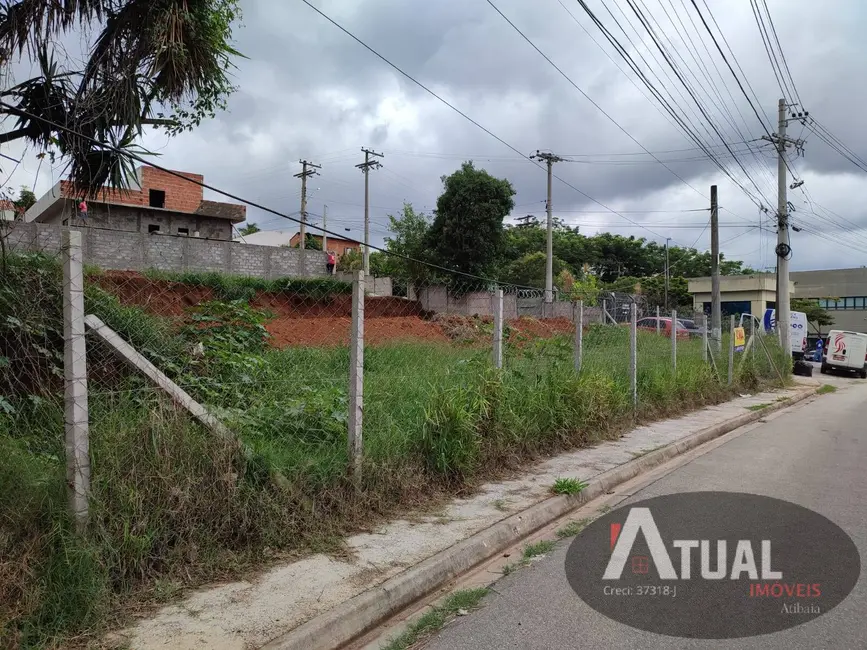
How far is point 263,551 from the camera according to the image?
13.4ft

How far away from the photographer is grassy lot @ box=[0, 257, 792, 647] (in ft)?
11.1

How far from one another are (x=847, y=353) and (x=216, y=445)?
2797 cm

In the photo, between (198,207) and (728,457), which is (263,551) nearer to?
(728,457)

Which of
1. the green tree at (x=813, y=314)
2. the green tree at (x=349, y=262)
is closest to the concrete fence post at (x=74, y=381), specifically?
the green tree at (x=349, y=262)

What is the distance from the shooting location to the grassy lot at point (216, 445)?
3.38 m

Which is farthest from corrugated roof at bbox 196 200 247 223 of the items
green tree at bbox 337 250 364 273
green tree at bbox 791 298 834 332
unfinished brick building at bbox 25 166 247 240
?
green tree at bbox 791 298 834 332

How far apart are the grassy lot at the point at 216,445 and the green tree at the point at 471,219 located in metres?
17.6

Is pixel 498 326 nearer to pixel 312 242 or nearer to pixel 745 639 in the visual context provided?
pixel 745 639

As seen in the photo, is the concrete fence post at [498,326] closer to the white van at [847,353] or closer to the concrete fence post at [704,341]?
the concrete fence post at [704,341]

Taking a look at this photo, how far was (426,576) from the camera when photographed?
13.5ft

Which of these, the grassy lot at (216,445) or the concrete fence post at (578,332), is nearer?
the grassy lot at (216,445)

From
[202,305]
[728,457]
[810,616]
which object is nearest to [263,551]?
[810,616]

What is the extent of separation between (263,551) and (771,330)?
2102 centimetres

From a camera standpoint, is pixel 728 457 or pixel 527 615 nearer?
pixel 527 615
